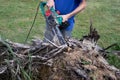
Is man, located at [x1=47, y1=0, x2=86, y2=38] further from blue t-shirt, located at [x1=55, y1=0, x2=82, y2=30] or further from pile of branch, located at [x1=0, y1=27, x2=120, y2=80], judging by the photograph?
pile of branch, located at [x1=0, y1=27, x2=120, y2=80]

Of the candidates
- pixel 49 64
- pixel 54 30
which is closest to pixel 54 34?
pixel 54 30

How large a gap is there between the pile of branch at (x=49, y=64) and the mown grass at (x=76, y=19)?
3.34 m

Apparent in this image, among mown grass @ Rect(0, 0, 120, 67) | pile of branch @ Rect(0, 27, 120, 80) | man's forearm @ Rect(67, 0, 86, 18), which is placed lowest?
mown grass @ Rect(0, 0, 120, 67)

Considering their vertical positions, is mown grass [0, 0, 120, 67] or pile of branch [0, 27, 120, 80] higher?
pile of branch [0, 27, 120, 80]

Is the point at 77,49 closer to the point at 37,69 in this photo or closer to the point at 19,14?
the point at 37,69

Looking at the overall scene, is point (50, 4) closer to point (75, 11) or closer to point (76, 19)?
point (75, 11)

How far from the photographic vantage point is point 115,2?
34.0 ft


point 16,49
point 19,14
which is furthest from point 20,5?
point 16,49

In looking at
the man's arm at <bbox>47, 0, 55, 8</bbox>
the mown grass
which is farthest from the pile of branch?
the mown grass

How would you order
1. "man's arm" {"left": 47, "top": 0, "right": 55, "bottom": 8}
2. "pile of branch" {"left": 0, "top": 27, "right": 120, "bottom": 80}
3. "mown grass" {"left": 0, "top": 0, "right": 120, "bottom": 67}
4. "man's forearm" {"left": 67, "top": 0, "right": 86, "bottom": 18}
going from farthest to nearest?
"mown grass" {"left": 0, "top": 0, "right": 120, "bottom": 67}, "man's forearm" {"left": 67, "top": 0, "right": 86, "bottom": 18}, "man's arm" {"left": 47, "top": 0, "right": 55, "bottom": 8}, "pile of branch" {"left": 0, "top": 27, "right": 120, "bottom": 80}

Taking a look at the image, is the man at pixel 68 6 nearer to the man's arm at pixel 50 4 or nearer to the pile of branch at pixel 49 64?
the man's arm at pixel 50 4

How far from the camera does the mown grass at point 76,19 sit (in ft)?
23.7

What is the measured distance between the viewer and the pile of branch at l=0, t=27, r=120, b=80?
2.91 metres

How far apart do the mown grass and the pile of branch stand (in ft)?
11.0
